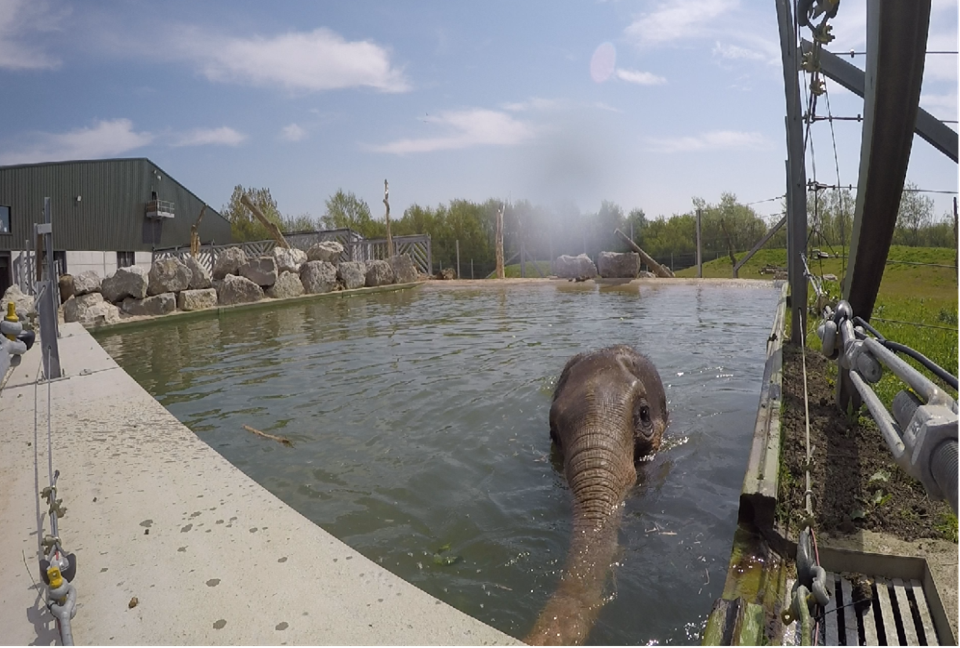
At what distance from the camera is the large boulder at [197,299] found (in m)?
17.8

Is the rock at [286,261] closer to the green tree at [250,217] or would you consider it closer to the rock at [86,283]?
the rock at [86,283]

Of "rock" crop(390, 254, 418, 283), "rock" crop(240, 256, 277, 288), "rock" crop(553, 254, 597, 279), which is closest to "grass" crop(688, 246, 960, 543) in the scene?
"rock" crop(553, 254, 597, 279)

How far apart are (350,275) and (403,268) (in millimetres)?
3110

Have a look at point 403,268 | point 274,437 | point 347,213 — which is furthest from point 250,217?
point 274,437

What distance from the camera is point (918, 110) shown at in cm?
425

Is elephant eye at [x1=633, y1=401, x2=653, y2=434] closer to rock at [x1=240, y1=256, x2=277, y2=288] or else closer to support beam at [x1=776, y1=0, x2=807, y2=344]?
support beam at [x1=776, y1=0, x2=807, y2=344]

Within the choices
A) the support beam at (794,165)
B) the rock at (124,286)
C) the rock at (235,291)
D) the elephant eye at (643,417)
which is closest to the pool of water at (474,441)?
the elephant eye at (643,417)

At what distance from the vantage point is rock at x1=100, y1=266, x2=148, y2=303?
56.5 ft

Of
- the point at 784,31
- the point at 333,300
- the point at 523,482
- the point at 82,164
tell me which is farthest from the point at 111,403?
the point at 82,164

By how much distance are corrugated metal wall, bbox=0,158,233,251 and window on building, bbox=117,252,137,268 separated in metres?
0.47

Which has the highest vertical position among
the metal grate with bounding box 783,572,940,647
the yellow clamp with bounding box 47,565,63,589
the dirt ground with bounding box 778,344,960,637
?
the yellow clamp with bounding box 47,565,63,589

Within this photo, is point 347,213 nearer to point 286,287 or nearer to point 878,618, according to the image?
point 286,287

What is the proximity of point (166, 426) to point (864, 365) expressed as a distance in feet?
13.6

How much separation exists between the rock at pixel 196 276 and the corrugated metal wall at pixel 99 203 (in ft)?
26.8
